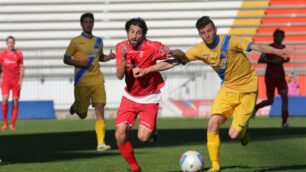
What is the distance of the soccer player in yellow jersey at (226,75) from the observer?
10852 mm

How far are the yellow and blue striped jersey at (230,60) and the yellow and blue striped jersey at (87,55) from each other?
4.66 metres

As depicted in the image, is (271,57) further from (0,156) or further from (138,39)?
(138,39)

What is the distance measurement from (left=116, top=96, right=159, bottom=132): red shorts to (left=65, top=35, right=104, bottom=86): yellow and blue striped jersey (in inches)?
181

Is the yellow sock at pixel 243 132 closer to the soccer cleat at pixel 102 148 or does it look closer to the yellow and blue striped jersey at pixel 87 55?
the soccer cleat at pixel 102 148

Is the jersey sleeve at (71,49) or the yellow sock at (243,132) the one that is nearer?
the yellow sock at (243,132)

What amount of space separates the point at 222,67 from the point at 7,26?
23.4 m

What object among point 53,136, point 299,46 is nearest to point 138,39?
point 53,136

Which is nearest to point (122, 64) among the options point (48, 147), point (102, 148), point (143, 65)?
point (143, 65)

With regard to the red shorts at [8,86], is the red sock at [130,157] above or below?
above

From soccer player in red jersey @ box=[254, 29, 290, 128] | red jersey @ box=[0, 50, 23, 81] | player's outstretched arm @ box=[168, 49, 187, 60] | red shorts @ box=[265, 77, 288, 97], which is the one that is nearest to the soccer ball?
player's outstretched arm @ box=[168, 49, 187, 60]

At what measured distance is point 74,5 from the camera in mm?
34031

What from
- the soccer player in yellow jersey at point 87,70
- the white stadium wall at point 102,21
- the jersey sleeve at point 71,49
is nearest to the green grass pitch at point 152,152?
the soccer player in yellow jersey at point 87,70

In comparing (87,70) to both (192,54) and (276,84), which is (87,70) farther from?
(276,84)

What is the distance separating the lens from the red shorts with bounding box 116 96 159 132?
11.0 m
